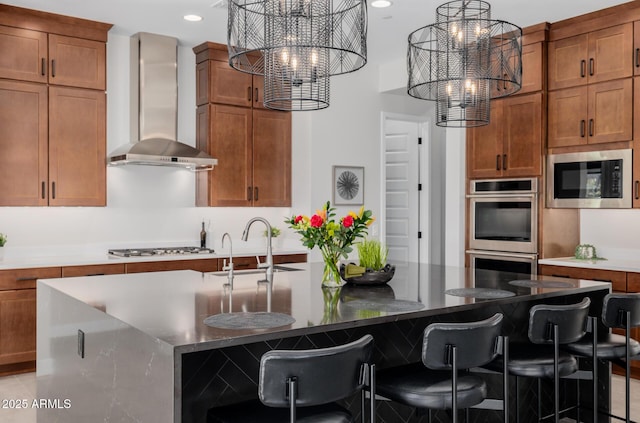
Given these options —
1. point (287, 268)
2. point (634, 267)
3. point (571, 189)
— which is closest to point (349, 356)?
point (287, 268)

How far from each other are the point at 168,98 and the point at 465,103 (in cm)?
317

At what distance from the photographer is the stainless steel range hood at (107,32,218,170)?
17.3 feet

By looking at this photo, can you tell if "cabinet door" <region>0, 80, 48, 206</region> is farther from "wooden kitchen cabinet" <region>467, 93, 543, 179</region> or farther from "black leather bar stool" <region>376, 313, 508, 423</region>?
"wooden kitchen cabinet" <region>467, 93, 543, 179</region>

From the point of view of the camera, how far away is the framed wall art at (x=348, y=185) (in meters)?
6.37

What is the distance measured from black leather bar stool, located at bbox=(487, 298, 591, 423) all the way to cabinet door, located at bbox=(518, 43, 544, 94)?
2841mm

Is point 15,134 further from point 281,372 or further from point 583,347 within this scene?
point 583,347

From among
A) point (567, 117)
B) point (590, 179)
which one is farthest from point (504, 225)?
point (567, 117)

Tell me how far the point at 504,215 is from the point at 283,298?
322 centimetres

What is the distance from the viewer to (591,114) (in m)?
4.80

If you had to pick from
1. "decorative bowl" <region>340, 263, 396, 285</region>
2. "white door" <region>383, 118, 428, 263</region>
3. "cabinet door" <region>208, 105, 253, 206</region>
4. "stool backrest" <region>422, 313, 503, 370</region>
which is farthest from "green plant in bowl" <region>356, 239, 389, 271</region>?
"white door" <region>383, 118, 428, 263</region>

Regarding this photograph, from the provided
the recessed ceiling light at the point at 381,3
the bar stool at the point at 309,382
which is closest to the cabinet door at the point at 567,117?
the recessed ceiling light at the point at 381,3

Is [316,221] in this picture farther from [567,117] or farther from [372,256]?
[567,117]

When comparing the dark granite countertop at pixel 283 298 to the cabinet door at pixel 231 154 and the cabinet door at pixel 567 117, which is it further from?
the cabinet door at pixel 231 154

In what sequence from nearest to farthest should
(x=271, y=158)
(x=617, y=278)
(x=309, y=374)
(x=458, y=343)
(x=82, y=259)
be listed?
1. (x=309, y=374)
2. (x=458, y=343)
3. (x=617, y=278)
4. (x=82, y=259)
5. (x=271, y=158)
